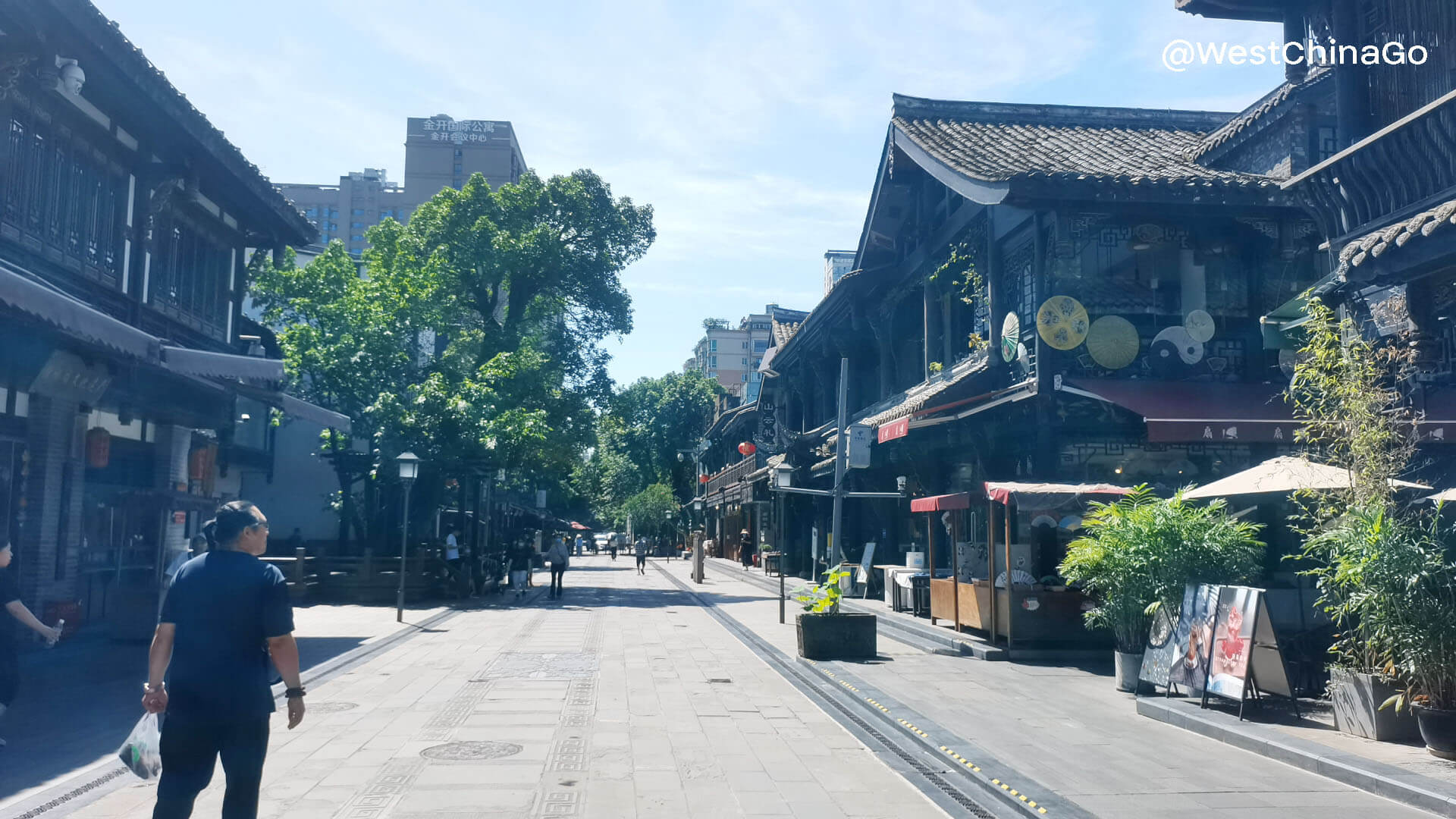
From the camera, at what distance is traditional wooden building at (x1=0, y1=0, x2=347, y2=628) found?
37.1ft

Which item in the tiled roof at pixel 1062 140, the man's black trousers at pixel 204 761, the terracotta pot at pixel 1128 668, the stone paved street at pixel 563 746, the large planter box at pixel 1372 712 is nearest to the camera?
the man's black trousers at pixel 204 761

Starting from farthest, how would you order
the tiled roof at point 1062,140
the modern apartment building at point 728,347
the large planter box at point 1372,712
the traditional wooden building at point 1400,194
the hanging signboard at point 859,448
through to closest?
the modern apartment building at point 728,347 → the hanging signboard at point 859,448 → the tiled roof at point 1062,140 → the traditional wooden building at point 1400,194 → the large planter box at point 1372,712

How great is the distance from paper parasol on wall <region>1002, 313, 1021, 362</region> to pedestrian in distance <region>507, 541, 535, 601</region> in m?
13.1

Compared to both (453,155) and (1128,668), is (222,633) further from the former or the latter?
(453,155)

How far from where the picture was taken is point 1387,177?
10.4 m

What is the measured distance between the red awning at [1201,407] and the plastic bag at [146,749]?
13.2 meters

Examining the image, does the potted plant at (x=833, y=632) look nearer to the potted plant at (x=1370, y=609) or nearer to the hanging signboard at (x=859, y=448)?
the hanging signboard at (x=859, y=448)

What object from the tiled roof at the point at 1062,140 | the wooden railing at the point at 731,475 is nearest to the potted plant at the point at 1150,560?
the tiled roof at the point at 1062,140

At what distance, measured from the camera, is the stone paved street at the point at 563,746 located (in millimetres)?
6707

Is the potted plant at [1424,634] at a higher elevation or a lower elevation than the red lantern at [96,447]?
lower

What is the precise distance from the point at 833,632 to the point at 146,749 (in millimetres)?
10406

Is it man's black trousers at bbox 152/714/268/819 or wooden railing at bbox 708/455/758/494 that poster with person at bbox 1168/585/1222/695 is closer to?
man's black trousers at bbox 152/714/268/819

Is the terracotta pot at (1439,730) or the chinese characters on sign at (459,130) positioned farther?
the chinese characters on sign at (459,130)

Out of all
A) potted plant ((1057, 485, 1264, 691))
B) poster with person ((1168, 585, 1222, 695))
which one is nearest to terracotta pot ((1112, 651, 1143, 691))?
potted plant ((1057, 485, 1264, 691))
